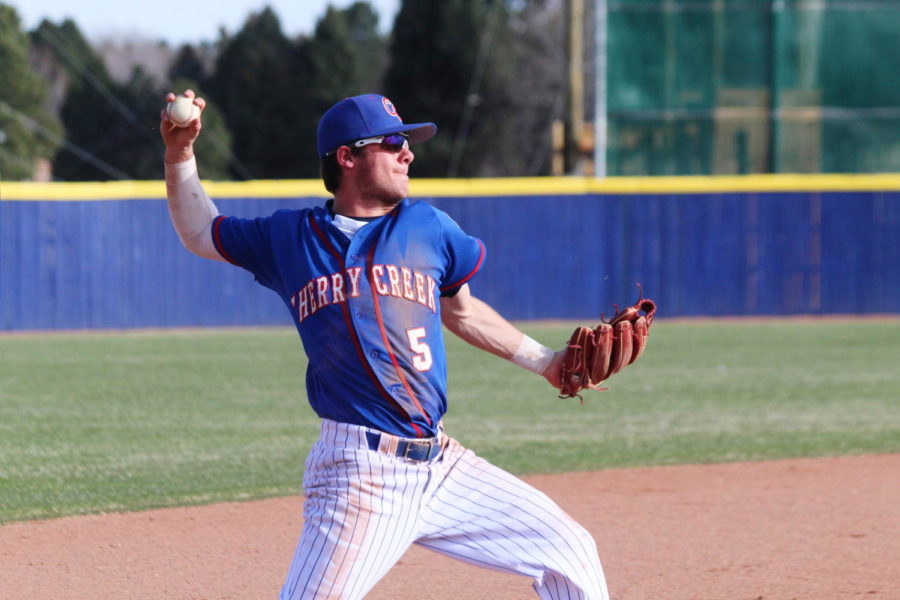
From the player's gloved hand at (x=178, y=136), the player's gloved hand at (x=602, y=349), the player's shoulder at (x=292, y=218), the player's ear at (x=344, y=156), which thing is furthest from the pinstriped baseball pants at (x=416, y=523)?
the player's gloved hand at (x=178, y=136)

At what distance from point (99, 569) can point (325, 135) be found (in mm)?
2478

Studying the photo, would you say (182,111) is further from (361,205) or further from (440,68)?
(440,68)

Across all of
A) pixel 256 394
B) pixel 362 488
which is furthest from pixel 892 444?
pixel 362 488

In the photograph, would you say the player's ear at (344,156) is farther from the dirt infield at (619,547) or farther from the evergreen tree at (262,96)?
the evergreen tree at (262,96)

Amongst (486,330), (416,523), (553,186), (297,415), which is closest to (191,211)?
(486,330)

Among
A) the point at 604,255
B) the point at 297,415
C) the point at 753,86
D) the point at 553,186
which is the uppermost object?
the point at 753,86

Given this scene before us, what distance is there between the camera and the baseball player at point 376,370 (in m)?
2.92

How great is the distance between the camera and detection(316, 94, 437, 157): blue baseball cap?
3.03 metres

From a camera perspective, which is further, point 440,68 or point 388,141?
point 440,68

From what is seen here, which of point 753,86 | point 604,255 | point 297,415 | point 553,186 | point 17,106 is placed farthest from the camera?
point 17,106

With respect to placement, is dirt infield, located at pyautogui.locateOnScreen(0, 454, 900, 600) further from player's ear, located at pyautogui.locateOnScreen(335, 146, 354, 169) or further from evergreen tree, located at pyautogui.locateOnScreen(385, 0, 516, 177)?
evergreen tree, located at pyautogui.locateOnScreen(385, 0, 516, 177)

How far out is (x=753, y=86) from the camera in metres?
17.8

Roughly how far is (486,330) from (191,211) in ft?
2.62

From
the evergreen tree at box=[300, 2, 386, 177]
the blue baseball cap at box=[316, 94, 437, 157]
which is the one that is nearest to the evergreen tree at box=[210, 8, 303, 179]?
the evergreen tree at box=[300, 2, 386, 177]
